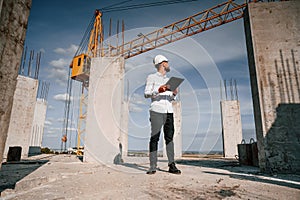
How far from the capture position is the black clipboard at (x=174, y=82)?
239 centimetres

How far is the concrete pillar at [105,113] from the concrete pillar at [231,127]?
985 centimetres

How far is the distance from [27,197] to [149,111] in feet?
5.60

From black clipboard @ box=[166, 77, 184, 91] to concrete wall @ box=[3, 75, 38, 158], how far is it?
8193 millimetres

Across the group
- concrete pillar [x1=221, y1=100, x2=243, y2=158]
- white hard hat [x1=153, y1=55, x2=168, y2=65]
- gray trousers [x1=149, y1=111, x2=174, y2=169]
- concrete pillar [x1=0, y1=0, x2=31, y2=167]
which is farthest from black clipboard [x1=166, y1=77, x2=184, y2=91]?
concrete pillar [x1=221, y1=100, x2=243, y2=158]

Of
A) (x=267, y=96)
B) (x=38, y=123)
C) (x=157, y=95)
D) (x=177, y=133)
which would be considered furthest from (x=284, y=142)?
(x=38, y=123)

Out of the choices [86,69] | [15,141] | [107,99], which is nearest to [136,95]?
[107,99]

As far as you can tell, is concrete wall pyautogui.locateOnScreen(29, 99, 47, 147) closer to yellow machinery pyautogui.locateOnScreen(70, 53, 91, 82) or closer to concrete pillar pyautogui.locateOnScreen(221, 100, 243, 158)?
yellow machinery pyautogui.locateOnScreen(70, 53, 91, 82)

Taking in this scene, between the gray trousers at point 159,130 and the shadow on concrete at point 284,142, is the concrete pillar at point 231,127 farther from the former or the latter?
the gray trousers at point 159,130

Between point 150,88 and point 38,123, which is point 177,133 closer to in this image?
point 38,123

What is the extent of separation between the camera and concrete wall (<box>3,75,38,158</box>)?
25.9 ft

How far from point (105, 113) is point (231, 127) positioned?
1080 cm

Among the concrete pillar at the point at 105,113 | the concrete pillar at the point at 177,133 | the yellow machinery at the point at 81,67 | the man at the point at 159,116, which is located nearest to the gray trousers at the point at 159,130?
the man at the point at 159,116

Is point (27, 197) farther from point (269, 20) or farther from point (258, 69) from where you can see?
point (269, 20)

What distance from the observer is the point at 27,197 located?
1.33 m
